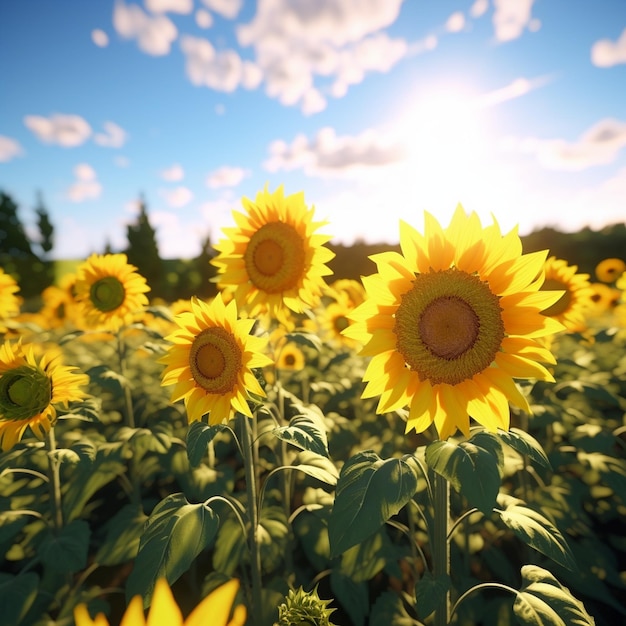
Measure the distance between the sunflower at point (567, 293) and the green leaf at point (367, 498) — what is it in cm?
299

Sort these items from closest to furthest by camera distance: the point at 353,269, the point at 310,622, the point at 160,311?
the point at 310,622, the point at 160,311, the point at 353,269

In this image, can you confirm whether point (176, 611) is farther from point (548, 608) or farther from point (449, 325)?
point (548, 608)

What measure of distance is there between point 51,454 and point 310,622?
196 cm

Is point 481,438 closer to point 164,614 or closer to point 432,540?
point 432,540

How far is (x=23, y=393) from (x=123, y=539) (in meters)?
1.22

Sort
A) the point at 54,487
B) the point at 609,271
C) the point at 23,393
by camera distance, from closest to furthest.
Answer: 1. the point at 23,393
2. the point at 54,487
3. the point at 609,271

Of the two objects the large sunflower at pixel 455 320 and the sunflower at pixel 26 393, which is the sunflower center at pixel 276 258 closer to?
the large sunflower at pixel 455 320

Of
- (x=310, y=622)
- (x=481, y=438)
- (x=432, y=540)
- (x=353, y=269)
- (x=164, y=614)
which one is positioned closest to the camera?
(x=164, y=614)

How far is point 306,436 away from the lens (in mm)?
1970

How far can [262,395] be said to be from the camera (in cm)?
213

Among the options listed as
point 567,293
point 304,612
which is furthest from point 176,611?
point 567,293

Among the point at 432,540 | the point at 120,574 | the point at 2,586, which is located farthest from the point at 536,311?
the point at 120,574

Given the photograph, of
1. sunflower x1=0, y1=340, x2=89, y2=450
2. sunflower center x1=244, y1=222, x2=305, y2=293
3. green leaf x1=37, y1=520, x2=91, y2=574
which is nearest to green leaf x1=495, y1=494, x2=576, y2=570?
sunflower center x1=244, y1=222, x2=305, y2=293

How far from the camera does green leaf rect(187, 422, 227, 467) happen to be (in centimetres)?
206
